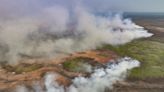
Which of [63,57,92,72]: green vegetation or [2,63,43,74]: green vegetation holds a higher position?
[63,57,92,72]: green vegetation

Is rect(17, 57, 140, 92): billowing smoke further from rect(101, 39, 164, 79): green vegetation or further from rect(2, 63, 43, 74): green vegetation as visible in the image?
rect(2, 63, 43, 74): green vegetation

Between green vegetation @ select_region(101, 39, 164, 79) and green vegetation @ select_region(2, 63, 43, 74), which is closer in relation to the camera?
green vegetation @ select_region(2, 63, 43, 74)

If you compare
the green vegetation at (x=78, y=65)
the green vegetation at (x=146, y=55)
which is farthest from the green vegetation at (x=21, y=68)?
the green vegetation at (x=146, y=55)

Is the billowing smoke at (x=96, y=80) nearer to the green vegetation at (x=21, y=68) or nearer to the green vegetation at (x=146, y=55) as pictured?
the green vegetation at (x=146, y=55)

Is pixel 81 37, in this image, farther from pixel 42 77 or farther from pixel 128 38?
pixel 42 77

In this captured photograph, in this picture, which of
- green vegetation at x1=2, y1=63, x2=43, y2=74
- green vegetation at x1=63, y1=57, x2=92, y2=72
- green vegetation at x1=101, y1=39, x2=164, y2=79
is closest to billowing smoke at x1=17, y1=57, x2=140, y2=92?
green vegetation at x1=63, y1=57, x2=92, y2=72

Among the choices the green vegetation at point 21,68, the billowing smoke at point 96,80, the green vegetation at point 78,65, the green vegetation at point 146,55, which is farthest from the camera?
the green vegetation at point 146,55
